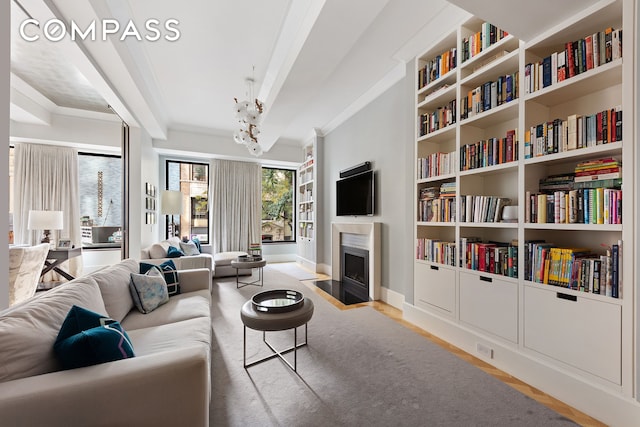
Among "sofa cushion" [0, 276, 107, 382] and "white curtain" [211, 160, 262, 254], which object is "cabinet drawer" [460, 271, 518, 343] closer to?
"sofa cushion" [0, 276, 107, 382]

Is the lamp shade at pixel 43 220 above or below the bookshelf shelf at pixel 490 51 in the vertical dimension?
below

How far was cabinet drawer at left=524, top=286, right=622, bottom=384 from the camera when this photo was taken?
5.00 feet

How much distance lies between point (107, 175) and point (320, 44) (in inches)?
216

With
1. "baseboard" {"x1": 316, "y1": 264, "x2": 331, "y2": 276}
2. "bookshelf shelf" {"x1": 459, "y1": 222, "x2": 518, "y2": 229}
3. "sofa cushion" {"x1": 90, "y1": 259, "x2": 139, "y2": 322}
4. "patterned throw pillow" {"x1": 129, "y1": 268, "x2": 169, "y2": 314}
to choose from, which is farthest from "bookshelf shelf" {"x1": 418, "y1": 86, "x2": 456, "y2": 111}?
"baseboard" {"x1": 316, "y1": 264, "x2": 331, "y2": 276}

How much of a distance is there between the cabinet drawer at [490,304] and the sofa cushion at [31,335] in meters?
2.74

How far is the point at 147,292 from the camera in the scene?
2143mm

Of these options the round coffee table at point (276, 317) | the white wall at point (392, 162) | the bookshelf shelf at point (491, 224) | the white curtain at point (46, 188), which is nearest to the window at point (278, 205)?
the white wall at point (392, 162)

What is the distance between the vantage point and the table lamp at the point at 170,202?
192 inches

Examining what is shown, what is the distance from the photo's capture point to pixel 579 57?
5.59 ft

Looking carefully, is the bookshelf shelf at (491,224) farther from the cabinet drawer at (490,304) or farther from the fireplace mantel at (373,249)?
the fireplace mantel at (373,249)

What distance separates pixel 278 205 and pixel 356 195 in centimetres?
348

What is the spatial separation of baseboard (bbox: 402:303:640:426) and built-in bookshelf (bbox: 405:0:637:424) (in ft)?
0.04

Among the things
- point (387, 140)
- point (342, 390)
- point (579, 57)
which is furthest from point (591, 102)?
point (342, 390)

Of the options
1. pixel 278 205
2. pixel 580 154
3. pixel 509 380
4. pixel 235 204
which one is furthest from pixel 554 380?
pixel 278 205
